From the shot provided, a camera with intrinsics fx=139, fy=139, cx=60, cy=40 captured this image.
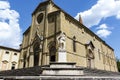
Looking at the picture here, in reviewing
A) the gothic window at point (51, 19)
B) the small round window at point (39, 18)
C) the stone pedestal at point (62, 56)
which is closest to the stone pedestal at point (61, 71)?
the stone pedestal at point (62, 56)

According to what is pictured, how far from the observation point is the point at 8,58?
33.5m

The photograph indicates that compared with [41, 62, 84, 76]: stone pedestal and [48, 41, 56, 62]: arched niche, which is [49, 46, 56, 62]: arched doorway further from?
[41, 62, 84, 76]: stone pedestal

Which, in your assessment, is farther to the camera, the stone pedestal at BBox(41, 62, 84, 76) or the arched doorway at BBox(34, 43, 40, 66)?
the arched doorway at BBox(34, 43, 40, 66)

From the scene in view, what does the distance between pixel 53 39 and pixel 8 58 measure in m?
17.9

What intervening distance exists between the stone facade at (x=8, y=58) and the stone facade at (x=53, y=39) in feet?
27.6

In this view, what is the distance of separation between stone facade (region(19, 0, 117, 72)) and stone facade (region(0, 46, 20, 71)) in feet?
27.6

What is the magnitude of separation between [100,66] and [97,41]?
5908 millimetres

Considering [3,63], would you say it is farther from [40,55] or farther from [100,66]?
[100,66]

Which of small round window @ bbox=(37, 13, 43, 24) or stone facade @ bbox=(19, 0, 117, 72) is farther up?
small round window @ bbox=(37, 13, 43, 24)

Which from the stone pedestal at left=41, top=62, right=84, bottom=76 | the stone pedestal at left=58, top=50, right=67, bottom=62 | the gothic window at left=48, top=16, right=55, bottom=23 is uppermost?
the gothic window at left=48, top=16, right=55, bottom=23

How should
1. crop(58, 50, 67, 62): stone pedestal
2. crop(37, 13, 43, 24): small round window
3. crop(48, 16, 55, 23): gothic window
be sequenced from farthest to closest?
→ 1. crop(37, 13, 43, 24): small round window
2. crop(48, 16, 55, 23): gothic window
3. crop(58, 50, 67, 62): stone pedestal

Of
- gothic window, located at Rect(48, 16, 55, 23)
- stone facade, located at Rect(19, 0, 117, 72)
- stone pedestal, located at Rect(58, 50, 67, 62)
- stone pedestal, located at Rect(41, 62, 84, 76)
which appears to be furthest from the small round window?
stone pedestal, located at Rect(41, 62, 84, 76)

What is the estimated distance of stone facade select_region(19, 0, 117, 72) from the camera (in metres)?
20.3

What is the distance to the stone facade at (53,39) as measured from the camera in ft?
66.7
